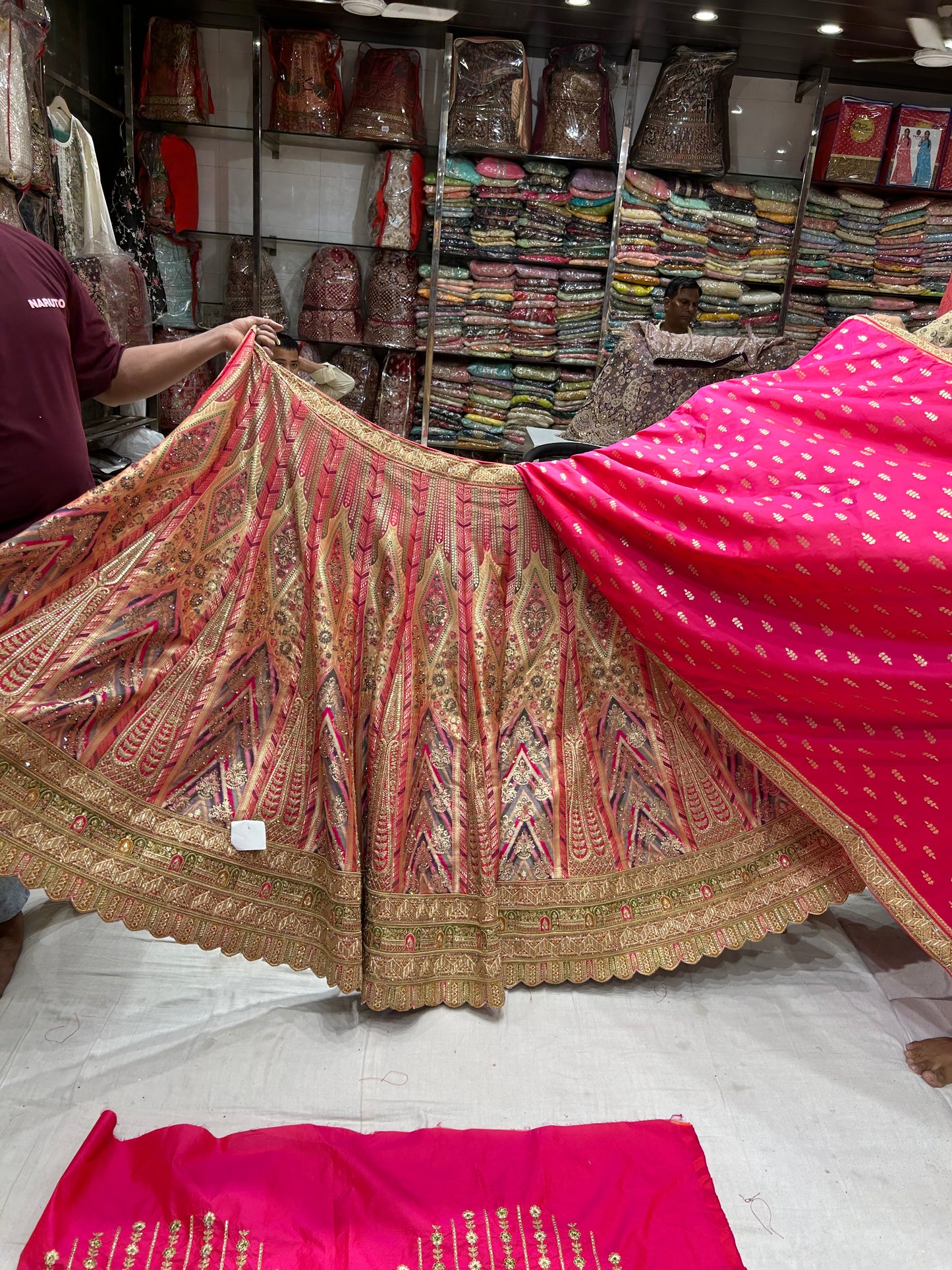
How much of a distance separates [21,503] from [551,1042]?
141 centimetres

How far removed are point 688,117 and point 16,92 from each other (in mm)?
2943

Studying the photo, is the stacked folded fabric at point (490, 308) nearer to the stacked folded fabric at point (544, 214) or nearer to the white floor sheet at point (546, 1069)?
the stacked folded fabric at point (544, 214)

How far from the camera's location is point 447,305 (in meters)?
4.67

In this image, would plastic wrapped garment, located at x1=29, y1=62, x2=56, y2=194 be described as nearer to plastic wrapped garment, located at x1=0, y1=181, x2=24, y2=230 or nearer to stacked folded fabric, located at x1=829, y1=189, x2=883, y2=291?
plastic wrapped garment, located at x1=0, y1=181, x2=24, y2=230

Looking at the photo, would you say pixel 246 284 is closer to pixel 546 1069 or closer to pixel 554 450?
pixel 554 450

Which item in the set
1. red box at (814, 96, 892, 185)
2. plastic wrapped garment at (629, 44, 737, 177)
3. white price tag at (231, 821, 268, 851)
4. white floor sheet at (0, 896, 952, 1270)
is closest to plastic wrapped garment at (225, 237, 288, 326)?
plastic wrapped garment at (629, 44, 737, 177)

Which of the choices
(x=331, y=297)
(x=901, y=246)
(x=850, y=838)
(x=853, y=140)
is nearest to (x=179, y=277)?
(x=331, y=297)

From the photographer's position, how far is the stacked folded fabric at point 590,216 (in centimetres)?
457

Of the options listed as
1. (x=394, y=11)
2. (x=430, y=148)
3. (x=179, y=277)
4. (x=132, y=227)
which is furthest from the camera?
(x=179, y=277)

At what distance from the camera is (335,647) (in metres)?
1.77

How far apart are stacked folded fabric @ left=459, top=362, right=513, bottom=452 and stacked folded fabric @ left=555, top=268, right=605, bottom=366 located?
314 millimetres

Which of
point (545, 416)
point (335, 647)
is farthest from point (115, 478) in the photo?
point (545, 416)

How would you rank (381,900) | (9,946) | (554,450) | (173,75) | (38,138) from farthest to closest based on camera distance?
(173,75)
(554,450)
(38,138)
(9,946)
(381,900)

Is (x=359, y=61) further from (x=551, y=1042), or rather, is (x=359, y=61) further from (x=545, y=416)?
(x=551, y=1042)
